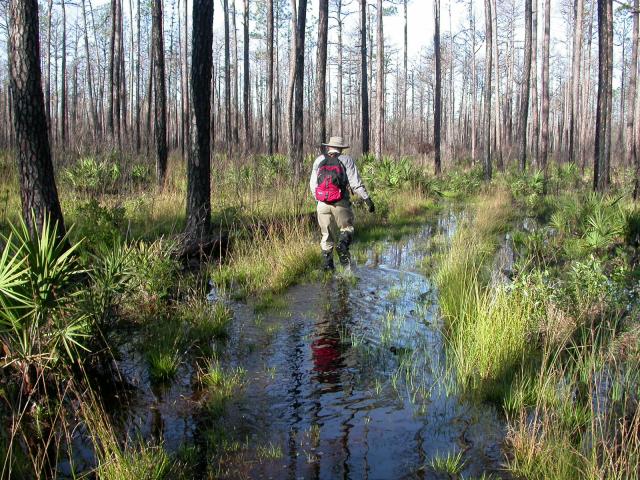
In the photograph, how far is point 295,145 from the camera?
1656cm

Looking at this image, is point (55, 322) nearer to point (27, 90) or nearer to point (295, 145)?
point (27, 90)

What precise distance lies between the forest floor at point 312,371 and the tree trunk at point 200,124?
96 centimetres

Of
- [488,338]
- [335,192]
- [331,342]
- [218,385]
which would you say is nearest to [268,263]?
[335,192]

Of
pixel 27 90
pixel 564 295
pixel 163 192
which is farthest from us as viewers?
pixel 163 192

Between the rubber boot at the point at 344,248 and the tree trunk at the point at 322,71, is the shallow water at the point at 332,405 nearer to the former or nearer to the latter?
the rubber boot at the point at 344,248

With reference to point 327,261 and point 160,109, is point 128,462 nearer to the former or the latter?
point 327,261

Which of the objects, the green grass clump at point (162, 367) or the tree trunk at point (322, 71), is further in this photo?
the tree trunk at point (322, 71)

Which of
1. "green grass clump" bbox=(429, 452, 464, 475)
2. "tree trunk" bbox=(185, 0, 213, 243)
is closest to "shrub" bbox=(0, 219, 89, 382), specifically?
"green grass clump" bbox=(429, 452, 464, 475)

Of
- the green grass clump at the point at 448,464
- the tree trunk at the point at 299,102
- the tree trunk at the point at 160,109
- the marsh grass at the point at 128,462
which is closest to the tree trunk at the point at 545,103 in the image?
the tree trunk at the point at 299,102

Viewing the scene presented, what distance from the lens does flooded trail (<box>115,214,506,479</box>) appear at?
3.47 m

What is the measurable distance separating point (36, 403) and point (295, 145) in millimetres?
13414

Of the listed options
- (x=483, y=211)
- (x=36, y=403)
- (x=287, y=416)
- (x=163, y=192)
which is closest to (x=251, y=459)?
(x=287, y=416)

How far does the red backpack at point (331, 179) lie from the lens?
28.4 feet

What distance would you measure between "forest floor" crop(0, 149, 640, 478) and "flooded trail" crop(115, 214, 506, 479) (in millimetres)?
16
